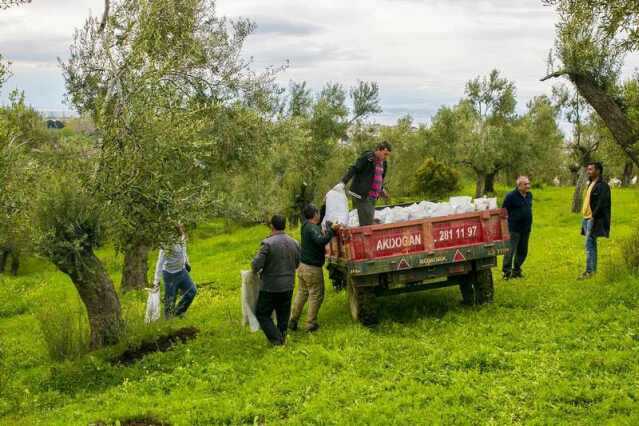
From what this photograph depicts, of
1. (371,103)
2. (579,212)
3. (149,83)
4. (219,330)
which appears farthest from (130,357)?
(371,103)

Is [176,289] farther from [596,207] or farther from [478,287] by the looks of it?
[596,207]

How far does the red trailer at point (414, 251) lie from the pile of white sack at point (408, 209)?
0.36m

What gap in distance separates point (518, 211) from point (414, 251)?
4.28 meters

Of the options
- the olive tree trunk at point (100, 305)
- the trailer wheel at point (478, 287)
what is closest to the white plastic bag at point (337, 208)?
the trailer wheel at point (478, 287)

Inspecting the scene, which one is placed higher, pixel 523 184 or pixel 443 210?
pixel 523 184

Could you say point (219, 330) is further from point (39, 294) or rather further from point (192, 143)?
point (39, 294)

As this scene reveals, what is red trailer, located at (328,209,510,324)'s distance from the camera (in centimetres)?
995

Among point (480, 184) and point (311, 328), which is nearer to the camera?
point (311, 328)

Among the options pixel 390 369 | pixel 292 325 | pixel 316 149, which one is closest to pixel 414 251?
pixel 390 369

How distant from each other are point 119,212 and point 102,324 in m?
2.18

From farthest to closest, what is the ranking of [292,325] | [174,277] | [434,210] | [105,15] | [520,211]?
[520,211]
[105,15]
[174,277]
[292,325]
[434,210]

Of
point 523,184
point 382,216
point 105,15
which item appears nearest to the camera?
point 382,216

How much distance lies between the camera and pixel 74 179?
9.65 metres

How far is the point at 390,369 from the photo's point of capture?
8.28 m
